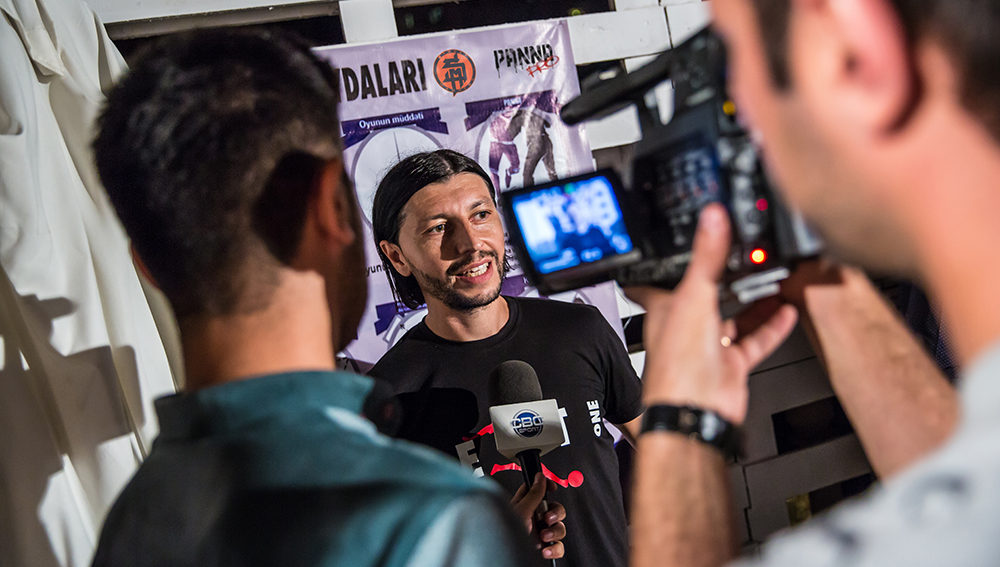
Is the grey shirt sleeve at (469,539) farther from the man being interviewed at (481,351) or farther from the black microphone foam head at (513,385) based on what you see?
the man being interviewed at (481,351)

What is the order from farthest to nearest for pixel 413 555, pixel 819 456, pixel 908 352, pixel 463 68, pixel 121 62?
1. pixel 819 456
2. pixel 463 68
3. pixel 121 62
4. pixel 908 352
5. pixel 413 555

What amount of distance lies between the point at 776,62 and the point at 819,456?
2.42m

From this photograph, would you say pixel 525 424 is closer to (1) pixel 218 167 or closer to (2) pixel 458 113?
(1) pixel 218 167

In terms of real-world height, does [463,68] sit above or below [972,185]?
above

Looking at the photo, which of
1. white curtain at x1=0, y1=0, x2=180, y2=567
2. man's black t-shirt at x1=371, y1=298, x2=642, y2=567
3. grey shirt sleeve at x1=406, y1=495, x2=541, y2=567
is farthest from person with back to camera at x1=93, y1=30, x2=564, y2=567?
man's black t-shirt at x1=371, y1=298, x2=642, y2=567

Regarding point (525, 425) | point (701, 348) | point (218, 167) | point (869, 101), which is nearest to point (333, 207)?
point (218, 167)

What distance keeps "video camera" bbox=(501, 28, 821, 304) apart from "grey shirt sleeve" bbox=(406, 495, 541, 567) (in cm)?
34

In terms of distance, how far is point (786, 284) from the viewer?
2.94ft

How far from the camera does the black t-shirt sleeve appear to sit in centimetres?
189

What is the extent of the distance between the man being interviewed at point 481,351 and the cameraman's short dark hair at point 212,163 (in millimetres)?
1041

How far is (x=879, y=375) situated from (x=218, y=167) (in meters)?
0.73

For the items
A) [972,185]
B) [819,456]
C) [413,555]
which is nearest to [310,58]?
[413,555]

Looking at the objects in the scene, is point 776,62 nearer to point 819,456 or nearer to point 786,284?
point 786,284

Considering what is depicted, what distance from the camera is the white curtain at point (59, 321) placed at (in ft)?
4.19
